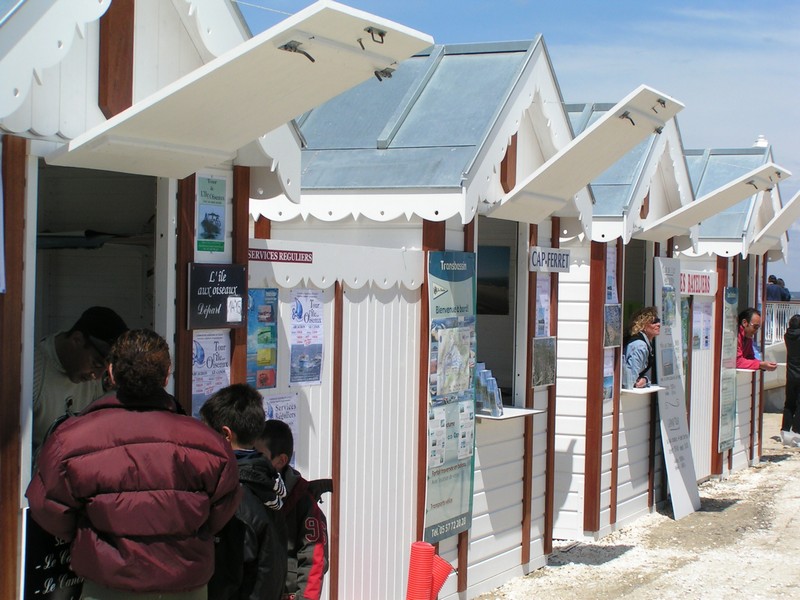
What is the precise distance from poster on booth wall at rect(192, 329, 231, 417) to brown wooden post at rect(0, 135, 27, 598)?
108 cm

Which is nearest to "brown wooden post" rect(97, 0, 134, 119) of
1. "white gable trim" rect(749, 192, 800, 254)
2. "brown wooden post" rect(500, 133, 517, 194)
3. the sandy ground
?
"brown wooden post" rect(500, 133, 517, 194)

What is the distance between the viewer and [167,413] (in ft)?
11.5

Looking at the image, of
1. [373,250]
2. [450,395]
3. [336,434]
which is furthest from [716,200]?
[336,434]

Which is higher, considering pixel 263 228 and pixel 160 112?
pixel 160 112

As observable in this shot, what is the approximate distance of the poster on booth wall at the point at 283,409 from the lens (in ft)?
17.9

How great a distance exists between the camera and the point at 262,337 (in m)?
5.40

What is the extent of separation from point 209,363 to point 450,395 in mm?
2310

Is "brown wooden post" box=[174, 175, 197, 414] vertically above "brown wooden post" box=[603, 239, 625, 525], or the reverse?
"brown wooden post" box=[174, 175, 197, 414]

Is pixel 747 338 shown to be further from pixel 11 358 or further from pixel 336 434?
pixel 11 358

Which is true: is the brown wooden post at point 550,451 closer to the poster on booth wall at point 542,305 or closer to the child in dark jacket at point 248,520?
the poster on booth wall at point 542,305

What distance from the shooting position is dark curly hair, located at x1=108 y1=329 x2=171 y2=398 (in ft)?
11.4

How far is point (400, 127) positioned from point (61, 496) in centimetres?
454

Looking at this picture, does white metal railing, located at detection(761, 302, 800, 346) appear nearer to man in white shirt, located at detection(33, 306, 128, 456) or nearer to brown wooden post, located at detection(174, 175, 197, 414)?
brown wooden post, located at detection(174, 175, 197, 414)

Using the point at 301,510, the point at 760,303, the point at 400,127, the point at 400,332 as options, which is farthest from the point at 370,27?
the point at 760,303
